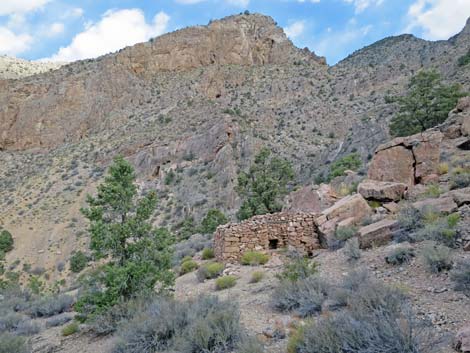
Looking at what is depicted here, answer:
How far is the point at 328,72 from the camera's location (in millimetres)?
64625

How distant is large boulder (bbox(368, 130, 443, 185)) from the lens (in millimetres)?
14812

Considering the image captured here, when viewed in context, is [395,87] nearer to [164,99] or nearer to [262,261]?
[164,99]

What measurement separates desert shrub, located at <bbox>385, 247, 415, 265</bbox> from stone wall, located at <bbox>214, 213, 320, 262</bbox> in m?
4.69

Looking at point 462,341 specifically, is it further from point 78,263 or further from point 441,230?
point 78,263

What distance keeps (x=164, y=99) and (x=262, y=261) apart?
47693mm

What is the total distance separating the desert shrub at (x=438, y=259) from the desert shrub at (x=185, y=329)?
3.57 metres

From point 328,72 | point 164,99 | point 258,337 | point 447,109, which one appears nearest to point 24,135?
point 164,99

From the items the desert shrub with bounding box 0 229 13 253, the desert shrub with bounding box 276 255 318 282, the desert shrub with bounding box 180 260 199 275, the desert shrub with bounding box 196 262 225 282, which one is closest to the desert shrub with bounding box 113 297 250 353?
the desert shrub with bounding box 276 255 318 282

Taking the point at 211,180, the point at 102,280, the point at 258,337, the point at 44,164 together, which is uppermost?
the point at 44,164

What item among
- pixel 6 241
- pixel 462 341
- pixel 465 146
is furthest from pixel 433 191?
pixel 6 241

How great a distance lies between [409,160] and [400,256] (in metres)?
7.12

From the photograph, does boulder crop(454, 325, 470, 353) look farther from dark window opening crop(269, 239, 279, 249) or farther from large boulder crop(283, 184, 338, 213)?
large boulder crop(283, 184, 338, 213)

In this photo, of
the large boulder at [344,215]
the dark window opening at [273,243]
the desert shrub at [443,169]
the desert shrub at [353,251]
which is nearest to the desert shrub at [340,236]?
the large boulder at [344,215]

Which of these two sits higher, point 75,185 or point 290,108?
point 290,108
